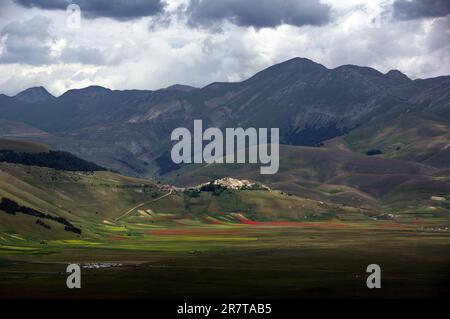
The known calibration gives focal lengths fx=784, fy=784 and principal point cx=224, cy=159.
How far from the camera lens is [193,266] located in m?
175

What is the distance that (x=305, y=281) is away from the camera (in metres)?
147

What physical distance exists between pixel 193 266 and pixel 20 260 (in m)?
41.0

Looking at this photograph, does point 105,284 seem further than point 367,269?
No

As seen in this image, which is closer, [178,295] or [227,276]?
[178,295]
